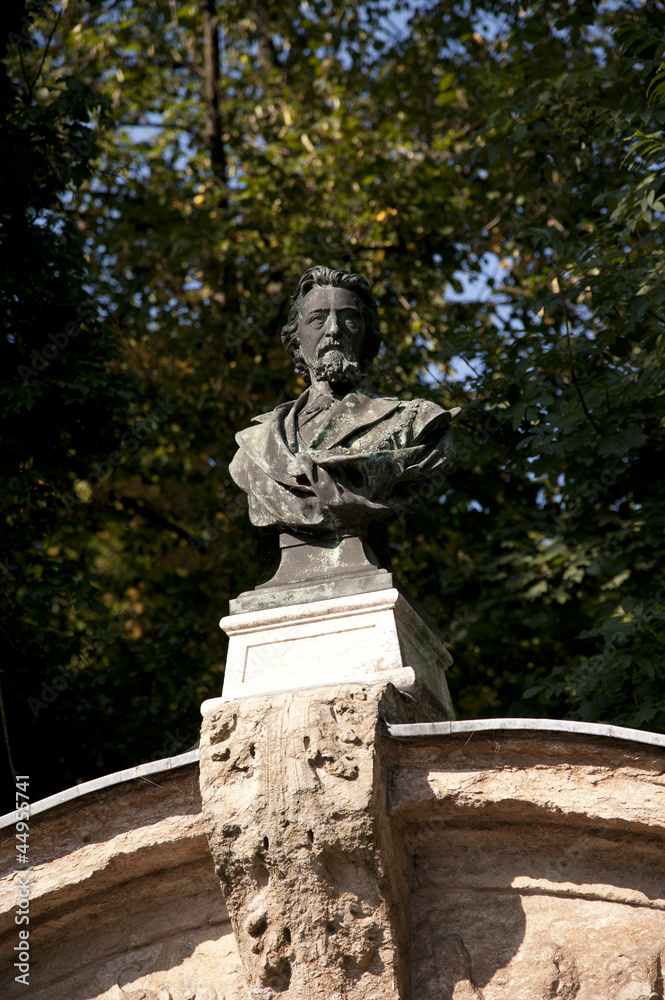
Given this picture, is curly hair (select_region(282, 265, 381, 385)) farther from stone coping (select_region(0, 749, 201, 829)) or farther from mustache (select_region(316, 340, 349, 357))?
stone coping (select_region(0, 749, 201, 829))

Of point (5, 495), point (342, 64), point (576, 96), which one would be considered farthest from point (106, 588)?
point (342, 64)

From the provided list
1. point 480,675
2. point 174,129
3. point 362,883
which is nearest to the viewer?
point 362,883

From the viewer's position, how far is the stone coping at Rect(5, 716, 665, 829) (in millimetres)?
3422

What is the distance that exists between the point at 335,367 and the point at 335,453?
52 centimetres

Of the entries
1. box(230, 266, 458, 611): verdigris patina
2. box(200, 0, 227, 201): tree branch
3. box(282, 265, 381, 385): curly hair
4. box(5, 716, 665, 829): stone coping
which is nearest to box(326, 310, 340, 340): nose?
box(230, 266, 458, 611): verdigris patina

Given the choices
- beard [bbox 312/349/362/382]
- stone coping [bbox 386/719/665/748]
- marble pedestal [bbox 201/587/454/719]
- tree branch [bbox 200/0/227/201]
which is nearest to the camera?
stone coping [bbox 386/719/665/748]

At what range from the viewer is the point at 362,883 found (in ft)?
11.7

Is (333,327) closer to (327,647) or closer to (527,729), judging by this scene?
(327,647)

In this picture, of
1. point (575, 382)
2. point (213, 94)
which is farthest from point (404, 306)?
point (575, 382)

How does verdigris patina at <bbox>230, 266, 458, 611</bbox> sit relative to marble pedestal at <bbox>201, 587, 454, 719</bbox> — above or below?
above

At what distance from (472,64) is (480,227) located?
228 cm

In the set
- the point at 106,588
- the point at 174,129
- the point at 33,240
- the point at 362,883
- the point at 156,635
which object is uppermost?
the point at 174,129

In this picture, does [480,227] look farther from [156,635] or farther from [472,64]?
[156,635]

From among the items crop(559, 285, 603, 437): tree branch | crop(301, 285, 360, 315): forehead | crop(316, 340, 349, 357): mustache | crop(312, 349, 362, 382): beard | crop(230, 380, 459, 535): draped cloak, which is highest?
crop(559, 285, 603, 437): tree branch
